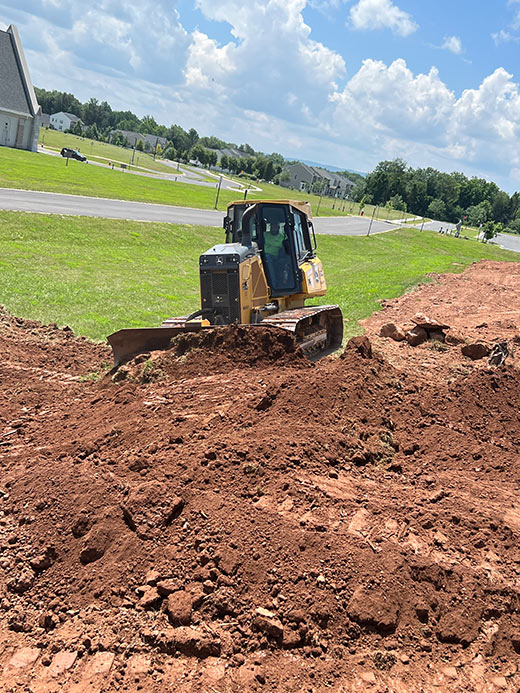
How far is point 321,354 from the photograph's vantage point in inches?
475

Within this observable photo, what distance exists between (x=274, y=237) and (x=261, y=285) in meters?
1.06

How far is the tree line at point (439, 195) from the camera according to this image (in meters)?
115

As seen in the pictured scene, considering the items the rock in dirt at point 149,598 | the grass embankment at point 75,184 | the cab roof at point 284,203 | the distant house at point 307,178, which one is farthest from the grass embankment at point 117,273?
the distant house at point 307,178

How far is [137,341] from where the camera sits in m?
9.87

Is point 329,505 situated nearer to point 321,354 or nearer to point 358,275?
point 321,354

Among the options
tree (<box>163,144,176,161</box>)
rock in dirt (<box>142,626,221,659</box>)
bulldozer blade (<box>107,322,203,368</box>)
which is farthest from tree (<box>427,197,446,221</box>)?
rock in dirt (<box>142,626,221,659</box>)

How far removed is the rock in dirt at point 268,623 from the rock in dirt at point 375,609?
61cm

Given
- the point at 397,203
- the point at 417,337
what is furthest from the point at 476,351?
the point at 397,203

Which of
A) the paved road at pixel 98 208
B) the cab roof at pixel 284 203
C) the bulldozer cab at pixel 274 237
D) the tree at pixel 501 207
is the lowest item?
the paved road at pixel 98 208

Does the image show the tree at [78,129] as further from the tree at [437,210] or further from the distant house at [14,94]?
the tree at [437,210]

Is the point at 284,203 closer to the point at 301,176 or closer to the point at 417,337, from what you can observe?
the point at 417,337

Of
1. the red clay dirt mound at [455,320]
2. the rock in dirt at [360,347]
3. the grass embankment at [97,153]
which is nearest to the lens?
the rock in dirt at [360,347]

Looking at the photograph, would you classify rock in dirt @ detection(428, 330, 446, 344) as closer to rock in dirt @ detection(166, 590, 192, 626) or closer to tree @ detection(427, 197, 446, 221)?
rock in dirt @ detection(166, 590, 192, 626)

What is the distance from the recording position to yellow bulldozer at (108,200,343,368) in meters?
9.92
